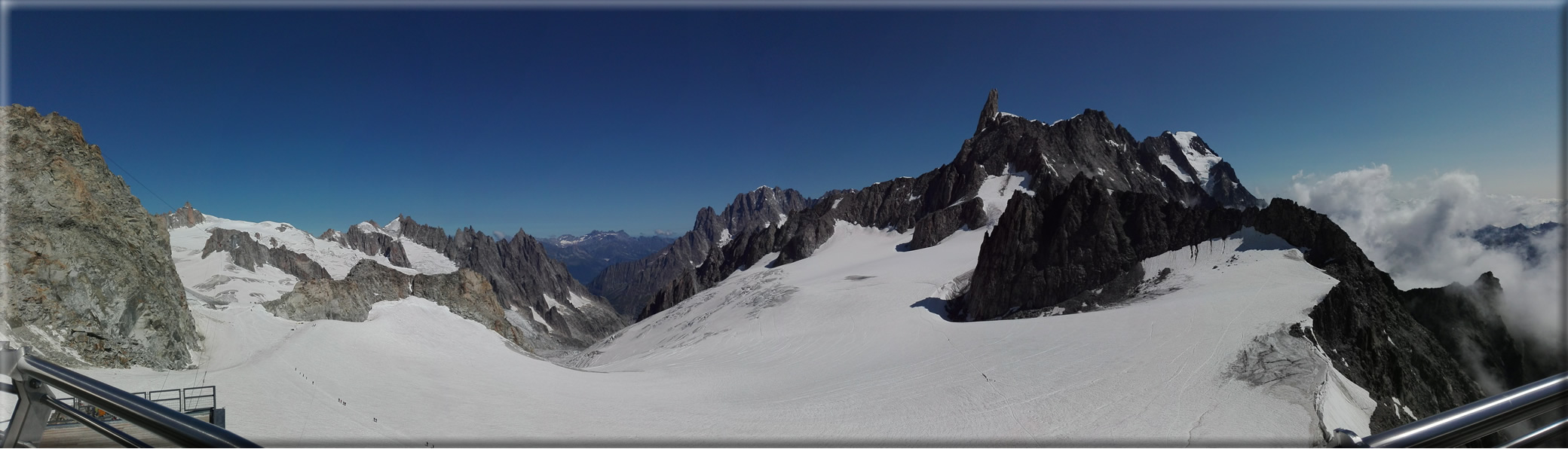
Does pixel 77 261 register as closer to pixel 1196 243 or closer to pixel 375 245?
A: pixel 1196 243

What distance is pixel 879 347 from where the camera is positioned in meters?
31.7

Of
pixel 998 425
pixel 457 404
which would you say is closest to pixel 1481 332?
pixel 998 425

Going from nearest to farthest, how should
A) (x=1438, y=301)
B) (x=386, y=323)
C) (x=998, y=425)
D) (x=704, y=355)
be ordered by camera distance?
1. (x=998, y=425)
2. (x=1438, y=301)
3. (x=386, y=323)
4. (x=704, y=355)

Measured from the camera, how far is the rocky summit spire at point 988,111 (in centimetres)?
12775

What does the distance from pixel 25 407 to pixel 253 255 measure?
161 m

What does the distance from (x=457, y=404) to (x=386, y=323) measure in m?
19.7

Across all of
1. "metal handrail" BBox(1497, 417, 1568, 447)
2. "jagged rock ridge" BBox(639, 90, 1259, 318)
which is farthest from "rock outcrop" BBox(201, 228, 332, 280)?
"metal handrail" BBox(1497, 417, 1568, 447)

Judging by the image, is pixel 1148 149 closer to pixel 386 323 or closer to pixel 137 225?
pixel 386 323

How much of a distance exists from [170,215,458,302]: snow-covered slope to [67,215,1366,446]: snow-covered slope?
48128 mm

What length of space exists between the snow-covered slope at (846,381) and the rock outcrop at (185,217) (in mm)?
173629

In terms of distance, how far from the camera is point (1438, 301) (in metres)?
28.1

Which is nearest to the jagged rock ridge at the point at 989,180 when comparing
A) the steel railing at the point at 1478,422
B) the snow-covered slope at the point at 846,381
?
the snow-covered slope at the point at 846,381

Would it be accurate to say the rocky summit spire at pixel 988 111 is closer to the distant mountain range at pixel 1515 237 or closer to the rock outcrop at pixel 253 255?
the distant mountain range at pixel 1515 237

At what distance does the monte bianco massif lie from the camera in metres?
15.4
